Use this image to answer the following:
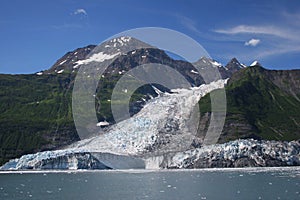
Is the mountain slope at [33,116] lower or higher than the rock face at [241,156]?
higher

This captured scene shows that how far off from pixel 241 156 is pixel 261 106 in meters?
78.0

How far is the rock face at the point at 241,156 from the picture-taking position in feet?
273

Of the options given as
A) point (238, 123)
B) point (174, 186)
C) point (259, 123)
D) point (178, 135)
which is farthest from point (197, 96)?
point (174, 186)

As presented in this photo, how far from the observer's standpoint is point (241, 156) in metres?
83.2

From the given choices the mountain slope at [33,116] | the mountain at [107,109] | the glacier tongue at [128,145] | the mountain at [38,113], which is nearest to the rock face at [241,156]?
the glacier tongue at [128,145]

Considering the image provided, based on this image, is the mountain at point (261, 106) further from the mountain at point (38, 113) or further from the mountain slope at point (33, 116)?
the mountain slope at point (33, 116)

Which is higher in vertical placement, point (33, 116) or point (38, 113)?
point (38, 113)

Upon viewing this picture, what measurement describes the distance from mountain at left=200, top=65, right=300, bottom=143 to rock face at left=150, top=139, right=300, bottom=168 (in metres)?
32.4

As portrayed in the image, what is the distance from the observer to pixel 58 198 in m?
41.9

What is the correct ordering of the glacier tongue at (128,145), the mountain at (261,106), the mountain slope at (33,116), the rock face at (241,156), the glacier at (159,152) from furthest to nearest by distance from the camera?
the mountain at (261,106) → the mountain slope at (33,116) → the glacier tongue at (128,145) → the glacier at (159,152) → the rock face at (241,156)

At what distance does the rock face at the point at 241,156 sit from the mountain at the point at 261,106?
106 feet

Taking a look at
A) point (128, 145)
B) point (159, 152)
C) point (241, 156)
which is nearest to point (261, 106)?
point (128, 145)

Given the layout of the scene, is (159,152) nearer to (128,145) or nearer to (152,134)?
(152,134)

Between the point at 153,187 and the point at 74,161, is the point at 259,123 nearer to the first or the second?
the point at 74,161
